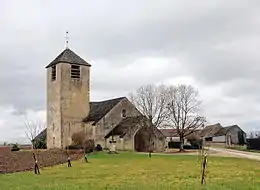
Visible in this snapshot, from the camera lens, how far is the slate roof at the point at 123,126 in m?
63.9

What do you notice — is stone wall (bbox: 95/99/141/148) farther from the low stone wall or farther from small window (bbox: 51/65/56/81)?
the low stone wall

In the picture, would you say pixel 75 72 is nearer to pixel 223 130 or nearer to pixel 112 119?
pixel 112 119

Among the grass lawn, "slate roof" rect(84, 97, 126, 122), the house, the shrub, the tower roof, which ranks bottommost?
the grass lawn

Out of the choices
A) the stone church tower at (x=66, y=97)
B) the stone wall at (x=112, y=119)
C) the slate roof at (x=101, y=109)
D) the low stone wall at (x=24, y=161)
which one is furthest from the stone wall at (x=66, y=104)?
the low stone wall at (x=24, y=161)

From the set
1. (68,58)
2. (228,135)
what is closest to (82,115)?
(68,58)

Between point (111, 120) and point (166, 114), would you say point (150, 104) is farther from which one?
point (111, 120)

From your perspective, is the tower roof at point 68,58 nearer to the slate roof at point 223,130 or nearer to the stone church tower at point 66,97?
the stone church tower at point 66,97

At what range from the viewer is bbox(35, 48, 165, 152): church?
214 feet

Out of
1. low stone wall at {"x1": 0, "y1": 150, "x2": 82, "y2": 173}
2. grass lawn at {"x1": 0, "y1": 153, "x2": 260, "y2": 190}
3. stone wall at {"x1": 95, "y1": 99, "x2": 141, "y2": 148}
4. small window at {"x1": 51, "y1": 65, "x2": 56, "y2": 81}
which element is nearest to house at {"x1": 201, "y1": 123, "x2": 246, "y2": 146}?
stone wall at {"x1": 95, "y1": 99, "x2": 141, "y2": 148}

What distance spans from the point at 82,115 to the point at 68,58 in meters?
8.81

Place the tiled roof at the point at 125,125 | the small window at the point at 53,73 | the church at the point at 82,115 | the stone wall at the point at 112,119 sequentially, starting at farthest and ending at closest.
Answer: the small window at the point at 53,73, the stone wall at the point at 112,119, the church at the point at 82,115, the tiled roof at the point at 125,125

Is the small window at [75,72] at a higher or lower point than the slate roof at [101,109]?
higher

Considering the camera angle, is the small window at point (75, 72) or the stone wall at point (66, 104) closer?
the stone wall at point (66, 104)

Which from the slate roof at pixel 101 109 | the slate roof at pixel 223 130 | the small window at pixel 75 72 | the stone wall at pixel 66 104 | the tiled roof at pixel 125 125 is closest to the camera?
the tiled roof at pixel 125 125
